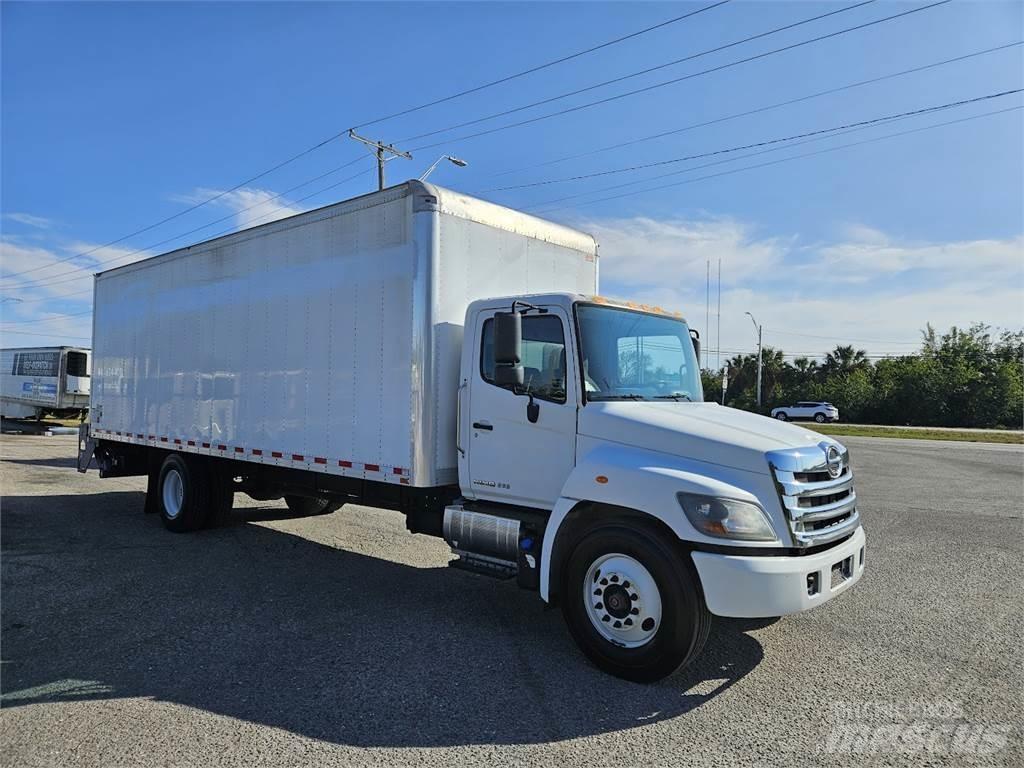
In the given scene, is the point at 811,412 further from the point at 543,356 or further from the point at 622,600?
the point at 622,600

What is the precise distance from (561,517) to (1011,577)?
550cm

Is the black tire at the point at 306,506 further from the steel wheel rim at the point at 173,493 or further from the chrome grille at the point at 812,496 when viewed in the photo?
the chrome grille at the point at 812,496

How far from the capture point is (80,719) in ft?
12.7

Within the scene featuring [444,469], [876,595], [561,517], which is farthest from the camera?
[876,595]

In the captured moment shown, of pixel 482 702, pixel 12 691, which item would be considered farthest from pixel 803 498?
pixel 12 691

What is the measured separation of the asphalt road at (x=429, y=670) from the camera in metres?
3.62

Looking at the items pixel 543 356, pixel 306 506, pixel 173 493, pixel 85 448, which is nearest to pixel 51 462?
pixel 85 448

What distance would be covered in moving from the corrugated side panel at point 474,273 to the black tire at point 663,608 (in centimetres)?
179

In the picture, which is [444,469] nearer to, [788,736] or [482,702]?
[482,702]

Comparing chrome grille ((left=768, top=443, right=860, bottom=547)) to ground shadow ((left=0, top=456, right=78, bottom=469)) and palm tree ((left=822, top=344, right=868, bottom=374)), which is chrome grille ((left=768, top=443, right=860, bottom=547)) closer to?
ground shadow ((left=0, top=456, right=78, bottom=469))

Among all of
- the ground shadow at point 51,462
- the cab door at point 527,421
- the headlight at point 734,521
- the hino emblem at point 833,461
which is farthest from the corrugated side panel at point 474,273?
the ground shadow at point 51,462

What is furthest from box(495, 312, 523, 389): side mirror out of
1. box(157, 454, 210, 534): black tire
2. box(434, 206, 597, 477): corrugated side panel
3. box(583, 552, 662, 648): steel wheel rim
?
box(157, 454, 210, 534): black tire

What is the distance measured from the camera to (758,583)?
401 centimetres

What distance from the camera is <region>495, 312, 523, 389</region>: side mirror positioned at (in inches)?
193
